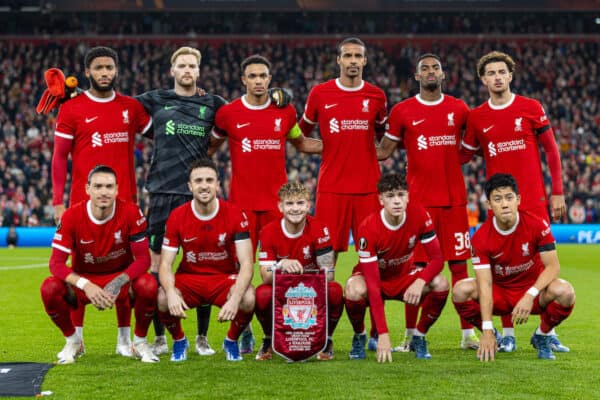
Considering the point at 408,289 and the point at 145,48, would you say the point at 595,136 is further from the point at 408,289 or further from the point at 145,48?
the point at 408,289

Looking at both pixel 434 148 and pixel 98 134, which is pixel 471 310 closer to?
pixel 434 148

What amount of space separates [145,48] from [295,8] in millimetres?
5576

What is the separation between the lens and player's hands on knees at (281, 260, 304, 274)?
6219 millimetres

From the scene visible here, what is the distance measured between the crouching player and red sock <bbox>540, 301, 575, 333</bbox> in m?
0.72

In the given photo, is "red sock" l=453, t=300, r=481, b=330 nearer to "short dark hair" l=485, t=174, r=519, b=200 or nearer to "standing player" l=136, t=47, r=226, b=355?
"short dark hair" l=485, t=174, r=519, b=200

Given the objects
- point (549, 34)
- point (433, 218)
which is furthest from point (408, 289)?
point (549, 34)

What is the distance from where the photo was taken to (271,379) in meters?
5.52

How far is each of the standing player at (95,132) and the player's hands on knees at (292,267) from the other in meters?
1.58

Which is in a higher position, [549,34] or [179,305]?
[549,34]

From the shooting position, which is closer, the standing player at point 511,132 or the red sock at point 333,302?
the red sock at point 333,302

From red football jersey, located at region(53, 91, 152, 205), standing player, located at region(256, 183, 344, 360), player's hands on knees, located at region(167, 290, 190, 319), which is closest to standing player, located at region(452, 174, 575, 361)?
standing player, located at region(256, 183, 344, 360)

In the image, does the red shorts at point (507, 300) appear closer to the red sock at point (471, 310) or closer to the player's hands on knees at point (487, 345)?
the red sock at point (471, 310)

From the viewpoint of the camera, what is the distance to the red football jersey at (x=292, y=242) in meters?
6.53

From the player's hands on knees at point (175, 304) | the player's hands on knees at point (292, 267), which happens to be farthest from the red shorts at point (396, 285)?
the player's hands on knees at point (175, 304)
